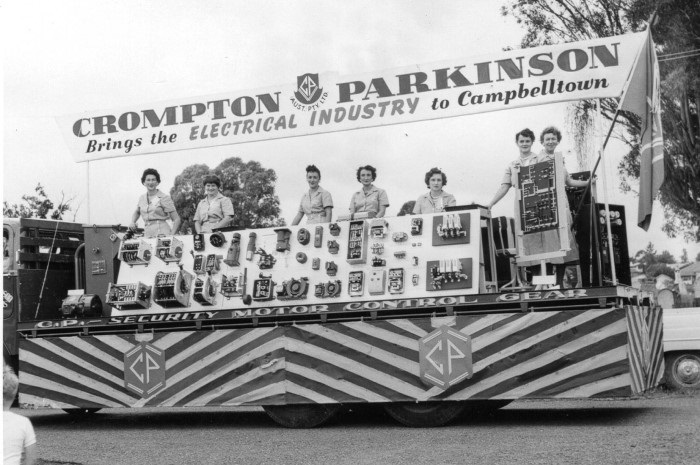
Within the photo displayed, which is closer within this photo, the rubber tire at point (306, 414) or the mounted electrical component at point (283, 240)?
the rubber tire at point (306, 414)

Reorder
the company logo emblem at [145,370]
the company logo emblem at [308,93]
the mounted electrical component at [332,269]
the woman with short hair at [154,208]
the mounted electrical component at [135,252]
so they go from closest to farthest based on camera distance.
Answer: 1. the mounted electrical component at [332,269]
2. the company logo emblem at [145,370]
3. the company logo emblem at [308,93]
4. the mounted electrical component at [135,252]
5. the woman with short hair at [154,208]

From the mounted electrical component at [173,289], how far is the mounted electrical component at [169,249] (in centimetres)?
26

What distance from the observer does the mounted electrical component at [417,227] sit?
35.4 ft

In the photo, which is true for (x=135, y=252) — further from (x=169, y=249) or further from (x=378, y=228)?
(x=378, y=228)

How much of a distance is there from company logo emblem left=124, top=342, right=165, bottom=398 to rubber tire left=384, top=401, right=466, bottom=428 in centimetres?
303

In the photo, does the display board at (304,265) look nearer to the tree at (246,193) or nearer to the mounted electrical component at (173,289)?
the mounted electrical component at (173,289)

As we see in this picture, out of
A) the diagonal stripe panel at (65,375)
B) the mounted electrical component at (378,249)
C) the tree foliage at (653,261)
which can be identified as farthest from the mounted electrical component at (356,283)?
the tree foliage at (653,261)

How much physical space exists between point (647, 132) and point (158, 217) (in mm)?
6523

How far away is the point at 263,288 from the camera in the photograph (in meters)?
11.3

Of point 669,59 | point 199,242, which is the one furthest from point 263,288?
point 669,59

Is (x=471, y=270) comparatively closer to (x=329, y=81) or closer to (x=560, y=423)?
(x=560, y=423)

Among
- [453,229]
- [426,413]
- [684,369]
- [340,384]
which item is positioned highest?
[453,229]

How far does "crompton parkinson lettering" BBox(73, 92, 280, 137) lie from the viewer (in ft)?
38.8

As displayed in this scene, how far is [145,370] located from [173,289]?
108cm
